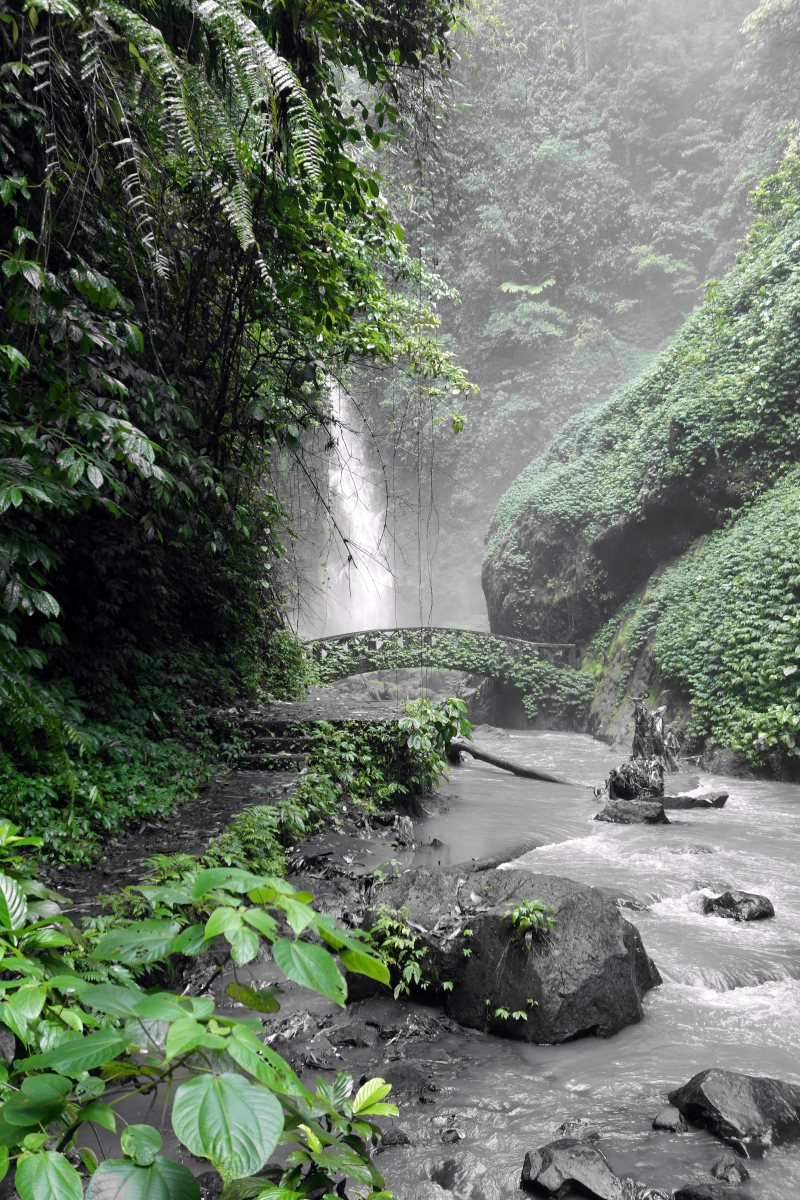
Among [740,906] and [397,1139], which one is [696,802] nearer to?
[740,906]

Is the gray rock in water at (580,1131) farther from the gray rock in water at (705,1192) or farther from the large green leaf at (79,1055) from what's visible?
the large green leaf at (79,1055)

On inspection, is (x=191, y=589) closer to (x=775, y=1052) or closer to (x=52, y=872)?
(x=52, y=872)

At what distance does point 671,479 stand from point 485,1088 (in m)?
13.8

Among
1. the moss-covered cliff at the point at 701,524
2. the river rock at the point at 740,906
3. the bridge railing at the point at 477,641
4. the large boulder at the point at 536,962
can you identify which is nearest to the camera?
the large boulder at the point at 536,962

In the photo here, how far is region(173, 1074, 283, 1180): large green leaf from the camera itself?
0.74m

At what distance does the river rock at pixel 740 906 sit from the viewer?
16.5 ft

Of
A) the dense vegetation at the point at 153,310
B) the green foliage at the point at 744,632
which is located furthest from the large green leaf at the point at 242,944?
the green foliage at the point at 744,632

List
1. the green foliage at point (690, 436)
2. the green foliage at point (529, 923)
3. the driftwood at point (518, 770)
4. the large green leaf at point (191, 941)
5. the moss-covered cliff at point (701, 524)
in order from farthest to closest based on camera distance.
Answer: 1. the green foliage at point (690, 436)
2. the moss-covered cliff at point (701, 524)
3. the driftwood at point (518, 770)
4. the green foliage at point (529, 923)
5. the large green leaf at point (191, 941)

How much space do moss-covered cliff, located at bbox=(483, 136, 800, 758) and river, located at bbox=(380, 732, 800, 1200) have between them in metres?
3.76

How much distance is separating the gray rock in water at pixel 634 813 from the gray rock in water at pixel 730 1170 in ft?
17.6

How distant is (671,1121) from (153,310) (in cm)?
636

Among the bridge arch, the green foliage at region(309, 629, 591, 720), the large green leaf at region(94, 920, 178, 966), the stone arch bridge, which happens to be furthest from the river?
the stone arch bridge

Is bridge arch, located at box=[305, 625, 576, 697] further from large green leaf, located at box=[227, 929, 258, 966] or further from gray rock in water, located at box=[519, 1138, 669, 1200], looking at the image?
large green leaf, located at box=[227, 929, 258, 966]

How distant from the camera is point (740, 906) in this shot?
5.10 m
